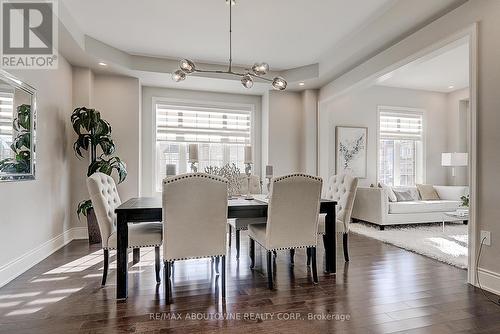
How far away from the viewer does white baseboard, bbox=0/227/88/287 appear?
2676mm

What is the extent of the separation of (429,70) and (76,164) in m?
6.39

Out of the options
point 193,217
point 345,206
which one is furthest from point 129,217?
point 345,206

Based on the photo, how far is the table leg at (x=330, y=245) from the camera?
115 inches

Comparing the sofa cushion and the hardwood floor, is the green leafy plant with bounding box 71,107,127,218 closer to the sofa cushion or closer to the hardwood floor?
Answer: the hardwood floor

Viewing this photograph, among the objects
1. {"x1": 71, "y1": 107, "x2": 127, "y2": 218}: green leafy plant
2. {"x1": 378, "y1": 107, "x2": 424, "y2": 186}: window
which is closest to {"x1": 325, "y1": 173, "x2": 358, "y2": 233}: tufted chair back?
{"x1": 71, "y1": 107, "x2": 127, "y2": 218}: green leafy plant

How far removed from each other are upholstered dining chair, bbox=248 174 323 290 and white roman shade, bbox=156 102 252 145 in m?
3.33

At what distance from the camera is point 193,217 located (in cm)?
225

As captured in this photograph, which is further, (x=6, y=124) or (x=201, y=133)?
(x=201, y=133)

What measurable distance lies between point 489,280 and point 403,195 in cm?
332

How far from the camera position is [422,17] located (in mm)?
2998

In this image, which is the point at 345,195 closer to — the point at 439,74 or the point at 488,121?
the point at 488,121

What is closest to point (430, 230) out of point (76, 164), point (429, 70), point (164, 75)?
point (429, 70)

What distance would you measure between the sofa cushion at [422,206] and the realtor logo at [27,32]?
18.5 ft

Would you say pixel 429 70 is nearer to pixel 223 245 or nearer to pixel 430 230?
pixel 430 230
